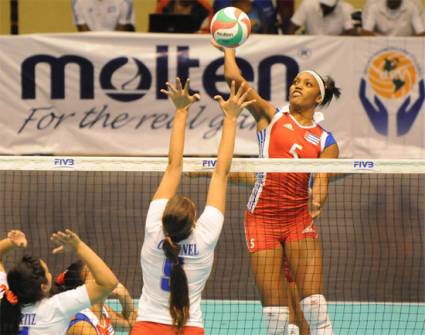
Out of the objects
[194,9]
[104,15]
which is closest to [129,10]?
[104,15]

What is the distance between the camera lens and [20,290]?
22.0 ft

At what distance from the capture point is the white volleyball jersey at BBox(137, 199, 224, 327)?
686 cm

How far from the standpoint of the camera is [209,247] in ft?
22.6

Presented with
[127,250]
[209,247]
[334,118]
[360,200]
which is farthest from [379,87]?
[209,247]

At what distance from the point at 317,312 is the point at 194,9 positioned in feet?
28.7

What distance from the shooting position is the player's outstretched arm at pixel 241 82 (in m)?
8.59

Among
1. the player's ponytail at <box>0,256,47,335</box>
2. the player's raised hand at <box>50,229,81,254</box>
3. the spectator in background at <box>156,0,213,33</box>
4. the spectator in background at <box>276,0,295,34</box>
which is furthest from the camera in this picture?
the spectator in background at <box>276,0,295,34</box>

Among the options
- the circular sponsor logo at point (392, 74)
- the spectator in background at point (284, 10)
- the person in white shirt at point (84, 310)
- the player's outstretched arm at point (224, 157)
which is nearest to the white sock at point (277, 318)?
the person in white shirt at point (84, 310)

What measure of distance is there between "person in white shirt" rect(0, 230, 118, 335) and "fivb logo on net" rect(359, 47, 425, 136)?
31.0 ft

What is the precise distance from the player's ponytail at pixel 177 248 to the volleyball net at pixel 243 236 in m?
3.93

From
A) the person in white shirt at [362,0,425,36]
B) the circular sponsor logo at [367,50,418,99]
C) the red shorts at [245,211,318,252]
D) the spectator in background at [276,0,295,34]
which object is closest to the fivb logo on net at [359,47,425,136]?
the circular sponsor logo at [367,50,418,99]

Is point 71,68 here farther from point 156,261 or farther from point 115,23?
point 156,261

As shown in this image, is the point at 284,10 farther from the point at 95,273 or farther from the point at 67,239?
the point at 67,239

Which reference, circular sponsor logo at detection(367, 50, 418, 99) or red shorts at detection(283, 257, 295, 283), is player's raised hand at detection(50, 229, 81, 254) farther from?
circular sponsor logo at detection(367, 50, 418, 99)
